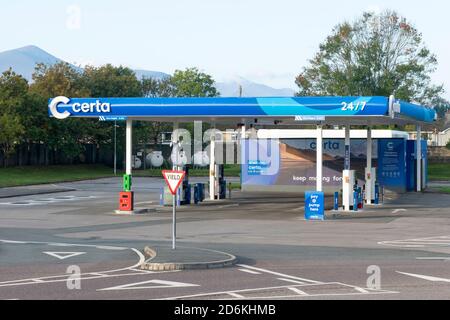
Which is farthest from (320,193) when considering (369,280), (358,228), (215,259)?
(369,280)

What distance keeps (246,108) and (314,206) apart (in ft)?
15.9

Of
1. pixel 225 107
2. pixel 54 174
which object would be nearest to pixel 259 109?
pixel 225 107

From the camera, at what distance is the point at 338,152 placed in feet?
170

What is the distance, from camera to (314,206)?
110ft

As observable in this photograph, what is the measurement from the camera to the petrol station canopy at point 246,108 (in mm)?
32906

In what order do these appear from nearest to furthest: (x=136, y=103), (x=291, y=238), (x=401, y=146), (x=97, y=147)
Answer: (x=291, y=238) < (x=136, y=103) < (x=401, y=146) < (x=97, y=147)

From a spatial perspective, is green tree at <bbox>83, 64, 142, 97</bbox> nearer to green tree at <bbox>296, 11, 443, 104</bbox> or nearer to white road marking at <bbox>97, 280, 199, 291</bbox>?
green tree at <bbox>296, 11, 443, 104</bbox>

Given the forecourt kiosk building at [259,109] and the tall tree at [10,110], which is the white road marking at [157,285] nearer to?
the forecourt kiosk building at [259,109]

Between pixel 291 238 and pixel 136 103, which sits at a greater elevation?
pixel 136 103

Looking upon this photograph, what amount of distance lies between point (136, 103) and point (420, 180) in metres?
23.2

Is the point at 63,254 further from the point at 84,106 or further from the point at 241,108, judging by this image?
the point at 84,106

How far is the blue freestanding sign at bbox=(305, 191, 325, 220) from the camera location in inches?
1315

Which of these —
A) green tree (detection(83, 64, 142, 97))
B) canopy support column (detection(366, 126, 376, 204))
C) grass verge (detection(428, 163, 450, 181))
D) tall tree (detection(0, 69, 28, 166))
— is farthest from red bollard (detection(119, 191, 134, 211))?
green tree (detection(83, 64, 142, 97))
